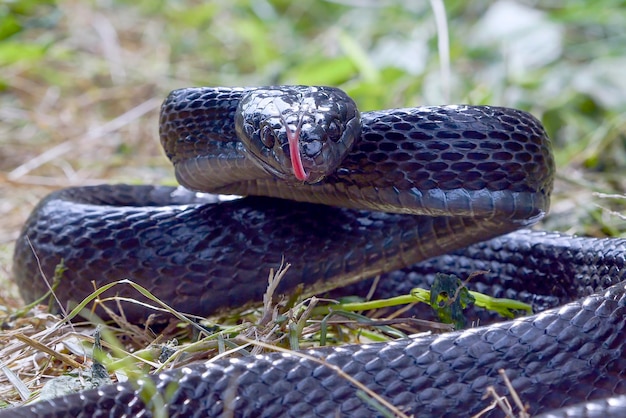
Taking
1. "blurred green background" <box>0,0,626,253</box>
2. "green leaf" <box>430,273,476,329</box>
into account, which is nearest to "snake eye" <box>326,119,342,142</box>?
"green leaf" <box>430,273,476,329</box>

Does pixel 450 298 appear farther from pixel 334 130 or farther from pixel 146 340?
pixel 146 340

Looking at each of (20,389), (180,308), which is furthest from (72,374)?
(180,308)

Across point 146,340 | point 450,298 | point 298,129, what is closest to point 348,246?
point 450,298

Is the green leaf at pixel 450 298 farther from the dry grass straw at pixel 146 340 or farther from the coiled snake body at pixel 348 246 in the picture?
the coiled snake body at pixel 348 246

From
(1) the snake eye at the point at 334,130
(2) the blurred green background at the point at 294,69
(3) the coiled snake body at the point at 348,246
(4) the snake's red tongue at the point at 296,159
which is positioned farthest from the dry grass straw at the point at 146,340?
(2) the blurred green background at the point at 294,69

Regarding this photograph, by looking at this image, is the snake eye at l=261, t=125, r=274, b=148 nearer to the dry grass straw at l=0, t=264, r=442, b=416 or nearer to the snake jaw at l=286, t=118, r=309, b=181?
the snake jaw at l=286, t=118, r=309, b=181

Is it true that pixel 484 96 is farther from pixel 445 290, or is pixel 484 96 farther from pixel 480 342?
pixel 480 342

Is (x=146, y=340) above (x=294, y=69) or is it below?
below
